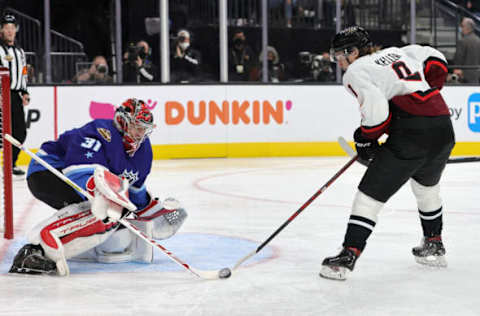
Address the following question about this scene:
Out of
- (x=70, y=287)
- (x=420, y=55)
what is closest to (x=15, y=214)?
(x=70, y=287)

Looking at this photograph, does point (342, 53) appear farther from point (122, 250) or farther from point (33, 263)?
point (33, 263)

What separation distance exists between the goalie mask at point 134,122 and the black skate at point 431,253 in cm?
114

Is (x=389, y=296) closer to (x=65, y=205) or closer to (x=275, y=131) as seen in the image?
(x=65, y=205)

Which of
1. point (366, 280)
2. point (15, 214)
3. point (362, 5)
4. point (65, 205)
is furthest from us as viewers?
point (362, 5)

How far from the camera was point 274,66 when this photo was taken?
8.82 meters

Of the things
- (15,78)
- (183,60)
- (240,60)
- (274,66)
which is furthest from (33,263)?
(274,66)

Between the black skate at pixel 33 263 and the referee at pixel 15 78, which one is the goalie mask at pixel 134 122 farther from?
the referee at pixel 15 78

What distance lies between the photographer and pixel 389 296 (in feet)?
8.73

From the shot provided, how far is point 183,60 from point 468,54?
323 centimetres

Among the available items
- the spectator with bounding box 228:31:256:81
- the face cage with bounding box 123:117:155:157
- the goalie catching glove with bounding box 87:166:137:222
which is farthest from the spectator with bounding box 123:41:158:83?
the goalie catching glove with bounding box 87:166:137:222

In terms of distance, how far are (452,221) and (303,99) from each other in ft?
14.7

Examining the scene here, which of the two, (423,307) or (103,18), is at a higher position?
(103,18)

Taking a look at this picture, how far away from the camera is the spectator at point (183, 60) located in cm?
844

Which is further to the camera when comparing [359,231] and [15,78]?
[15,78]
